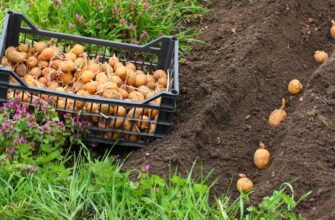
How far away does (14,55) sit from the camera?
493 centimetres

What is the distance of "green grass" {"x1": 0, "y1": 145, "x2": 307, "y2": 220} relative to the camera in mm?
3988

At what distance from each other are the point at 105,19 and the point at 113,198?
198 centimetres

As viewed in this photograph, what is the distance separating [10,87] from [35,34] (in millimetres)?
723

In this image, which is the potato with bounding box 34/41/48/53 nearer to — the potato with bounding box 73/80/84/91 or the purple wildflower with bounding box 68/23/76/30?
the potato with bounding box 73/80/84/91

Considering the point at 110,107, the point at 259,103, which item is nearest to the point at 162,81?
the point at 110,107

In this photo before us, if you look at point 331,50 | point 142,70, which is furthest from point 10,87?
point 331,50

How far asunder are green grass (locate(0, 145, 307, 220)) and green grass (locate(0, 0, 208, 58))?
1652mm

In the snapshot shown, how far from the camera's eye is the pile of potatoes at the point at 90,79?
4.64 meters

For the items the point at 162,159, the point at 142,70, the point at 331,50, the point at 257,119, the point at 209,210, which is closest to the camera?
the point at 209,210

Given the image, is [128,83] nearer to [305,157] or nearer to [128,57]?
[128,57]

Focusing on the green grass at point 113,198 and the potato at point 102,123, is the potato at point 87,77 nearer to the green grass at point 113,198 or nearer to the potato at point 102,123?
the potato at point 102,123

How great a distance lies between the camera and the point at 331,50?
5.68 m

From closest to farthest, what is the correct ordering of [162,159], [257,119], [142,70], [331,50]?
[162,159] → [257,119] → [142,70] → [331,50]

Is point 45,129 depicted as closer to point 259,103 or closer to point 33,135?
point 33,135
